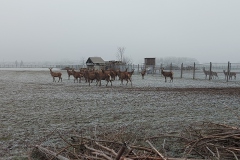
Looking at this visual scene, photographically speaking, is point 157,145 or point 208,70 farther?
point 208,70

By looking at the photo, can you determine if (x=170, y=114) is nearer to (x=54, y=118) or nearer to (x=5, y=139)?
(x=54, y=118)

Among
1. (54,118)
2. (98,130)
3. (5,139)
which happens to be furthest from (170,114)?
(5,139)

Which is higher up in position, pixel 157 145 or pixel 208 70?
pixel 157 145

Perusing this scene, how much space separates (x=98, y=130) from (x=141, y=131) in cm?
103

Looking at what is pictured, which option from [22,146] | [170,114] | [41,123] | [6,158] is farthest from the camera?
[170,114]

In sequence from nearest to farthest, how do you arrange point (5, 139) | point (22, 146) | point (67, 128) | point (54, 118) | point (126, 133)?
1. point (22, 146)
2. point (5, 139)
3. point (126, 133)
4. point (67, 128)
5. point (54, 118)

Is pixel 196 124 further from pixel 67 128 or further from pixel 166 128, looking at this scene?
pixel 67 128

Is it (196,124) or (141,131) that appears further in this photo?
(196,124)

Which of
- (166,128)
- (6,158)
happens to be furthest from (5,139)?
(166,128)

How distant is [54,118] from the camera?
7.62 metres

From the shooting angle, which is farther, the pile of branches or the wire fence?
the wire fence

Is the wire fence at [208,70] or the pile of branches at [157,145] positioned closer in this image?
the pile of branches at [157,145]

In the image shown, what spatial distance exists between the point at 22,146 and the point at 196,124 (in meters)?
4.29

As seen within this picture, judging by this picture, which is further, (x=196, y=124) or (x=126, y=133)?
(x=196, y=124)
